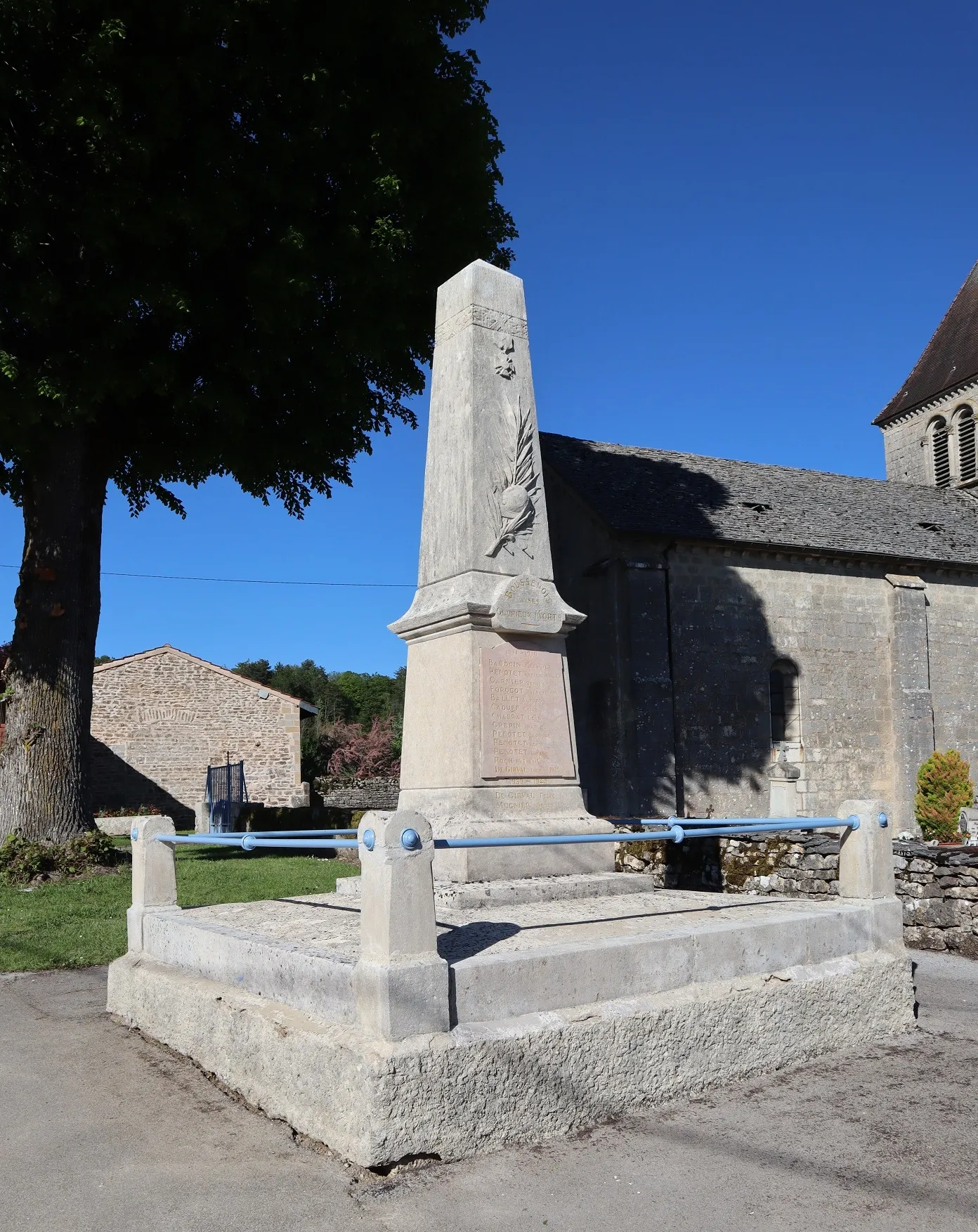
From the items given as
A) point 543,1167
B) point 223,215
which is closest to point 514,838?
point 543,1167

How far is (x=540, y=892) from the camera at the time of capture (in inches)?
228

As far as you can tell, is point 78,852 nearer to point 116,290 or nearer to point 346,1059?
point 116,290

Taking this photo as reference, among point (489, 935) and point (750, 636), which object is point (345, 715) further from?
point (489, 935)

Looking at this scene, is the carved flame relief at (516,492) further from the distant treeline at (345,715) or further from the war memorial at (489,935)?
the distant treeline at (345,715)

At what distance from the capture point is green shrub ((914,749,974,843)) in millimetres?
18750

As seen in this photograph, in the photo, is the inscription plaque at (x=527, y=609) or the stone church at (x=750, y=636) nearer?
the inscription plaque at (x=527, y=609)

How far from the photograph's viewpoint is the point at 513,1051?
12.7 ft

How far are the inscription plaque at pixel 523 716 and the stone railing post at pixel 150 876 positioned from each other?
203 cm

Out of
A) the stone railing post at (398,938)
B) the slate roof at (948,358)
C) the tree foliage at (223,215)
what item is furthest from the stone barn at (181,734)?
the stone railing post at (398,938)

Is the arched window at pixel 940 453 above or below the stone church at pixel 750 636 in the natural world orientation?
above

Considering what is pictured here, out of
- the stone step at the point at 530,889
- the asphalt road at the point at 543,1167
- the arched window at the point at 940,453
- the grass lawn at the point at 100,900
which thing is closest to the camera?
the asphalt road at the point at 543,1167

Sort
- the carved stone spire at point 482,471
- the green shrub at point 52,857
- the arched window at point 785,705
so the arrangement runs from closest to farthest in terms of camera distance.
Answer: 1. the carved stone spire at point 482,471
2. the green shrub at point 52,857
3. the arched window at point 785,705

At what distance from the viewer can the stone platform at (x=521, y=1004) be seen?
371cm

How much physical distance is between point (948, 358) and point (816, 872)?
28.1 m
